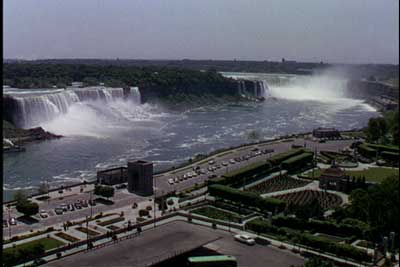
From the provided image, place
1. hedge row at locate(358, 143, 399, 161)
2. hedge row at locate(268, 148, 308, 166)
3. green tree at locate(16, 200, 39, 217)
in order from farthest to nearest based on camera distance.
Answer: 1. hedge row at locate(358, 143, 399, 161)
2. hedge row at locate(268, 148, 308, 166)
3. green tree at locate(16, 200, 39, 217)

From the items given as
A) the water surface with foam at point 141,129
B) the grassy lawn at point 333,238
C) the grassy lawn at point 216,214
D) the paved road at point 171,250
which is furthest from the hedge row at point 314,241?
the water surface with foam at point 141,129

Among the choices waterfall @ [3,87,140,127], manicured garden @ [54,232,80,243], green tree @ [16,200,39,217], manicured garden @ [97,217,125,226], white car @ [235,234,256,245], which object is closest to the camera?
white car @ [235,234,256,245]

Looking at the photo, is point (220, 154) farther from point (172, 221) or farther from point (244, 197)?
point (172, 221)

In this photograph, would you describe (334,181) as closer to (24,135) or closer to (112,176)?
(112,176)

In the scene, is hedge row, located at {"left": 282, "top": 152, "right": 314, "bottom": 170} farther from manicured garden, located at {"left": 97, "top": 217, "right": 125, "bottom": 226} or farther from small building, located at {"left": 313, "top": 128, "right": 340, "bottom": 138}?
manicured garden, located at {"left": 97, "top": 217, "right": 125, "bottom": 226}

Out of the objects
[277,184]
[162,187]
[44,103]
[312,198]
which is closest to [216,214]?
[162,187]

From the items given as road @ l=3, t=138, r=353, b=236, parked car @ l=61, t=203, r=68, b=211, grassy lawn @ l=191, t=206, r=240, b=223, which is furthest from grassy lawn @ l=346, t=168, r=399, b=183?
parked car @ l=61, t=203, r=68, b=211
